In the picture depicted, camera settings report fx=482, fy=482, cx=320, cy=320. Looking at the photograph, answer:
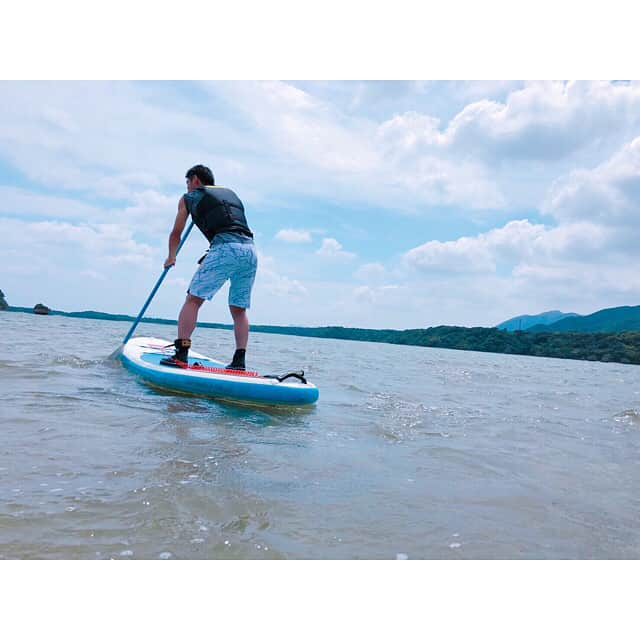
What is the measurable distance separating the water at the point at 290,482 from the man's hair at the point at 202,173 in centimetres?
249

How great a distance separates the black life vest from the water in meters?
1.91

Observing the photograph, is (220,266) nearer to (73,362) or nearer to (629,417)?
(73,362)

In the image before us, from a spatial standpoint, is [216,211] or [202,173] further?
[202,173]

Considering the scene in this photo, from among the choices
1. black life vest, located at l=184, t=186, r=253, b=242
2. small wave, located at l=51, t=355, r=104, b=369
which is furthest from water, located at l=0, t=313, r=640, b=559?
black life vest, located at l=184, t=186, r=253, b=242

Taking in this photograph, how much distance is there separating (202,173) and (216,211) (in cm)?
59

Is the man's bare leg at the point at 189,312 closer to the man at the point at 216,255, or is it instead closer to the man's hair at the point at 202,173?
the man at the point at 216,255

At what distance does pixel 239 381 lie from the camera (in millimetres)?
4891

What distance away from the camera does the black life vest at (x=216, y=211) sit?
211 inches

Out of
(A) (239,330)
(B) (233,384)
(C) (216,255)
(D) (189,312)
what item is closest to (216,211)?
(C) (216,255)

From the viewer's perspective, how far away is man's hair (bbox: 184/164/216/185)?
18.4ft

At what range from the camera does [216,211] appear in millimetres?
5363

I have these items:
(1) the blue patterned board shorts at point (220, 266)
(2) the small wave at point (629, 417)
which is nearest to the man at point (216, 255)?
(1) the blue patterned board shorts at point (220, 266)

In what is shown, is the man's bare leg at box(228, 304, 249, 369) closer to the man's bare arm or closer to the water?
→ the water

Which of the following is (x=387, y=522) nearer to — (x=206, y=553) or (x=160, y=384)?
(x=206, y=553)
